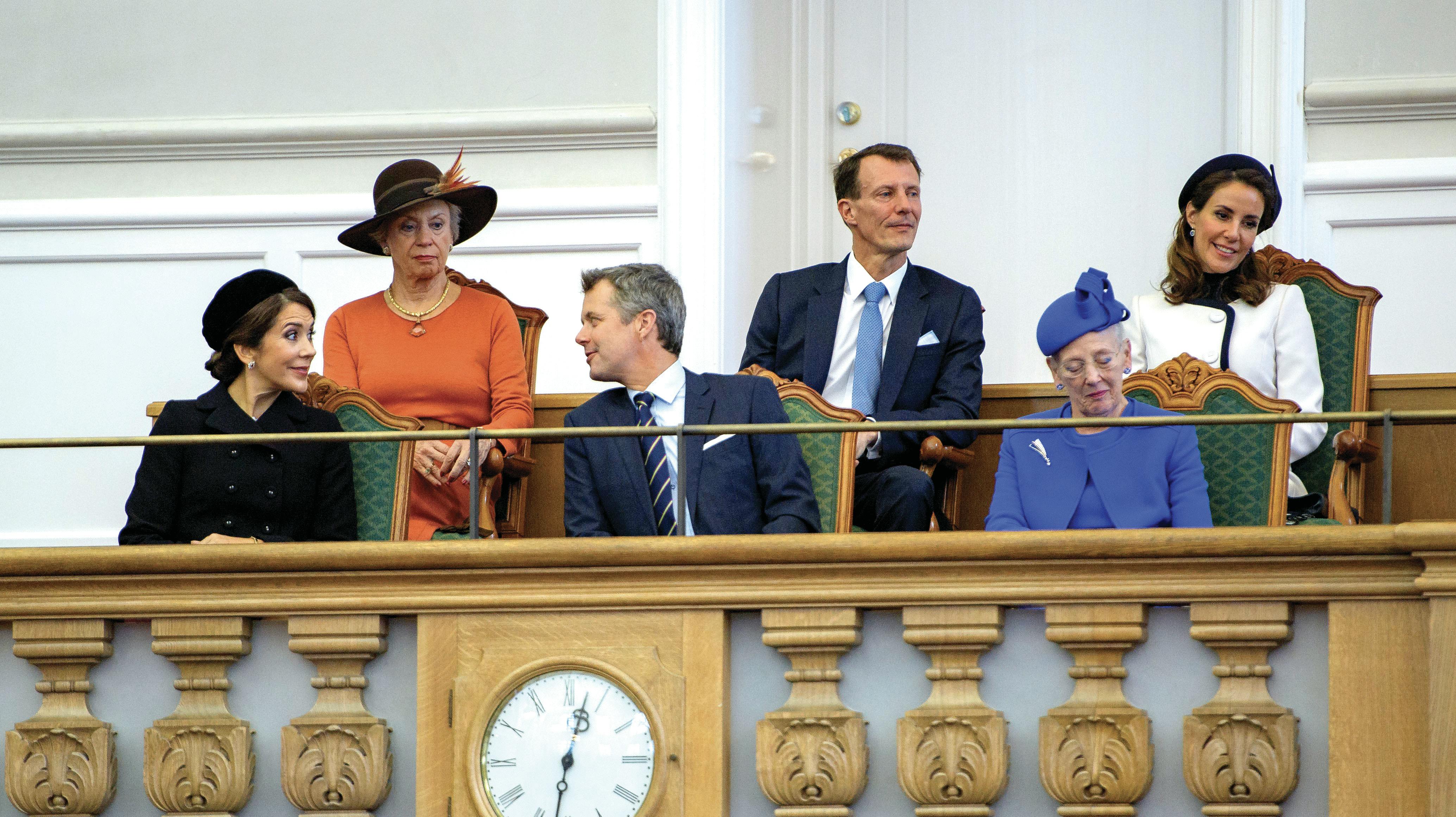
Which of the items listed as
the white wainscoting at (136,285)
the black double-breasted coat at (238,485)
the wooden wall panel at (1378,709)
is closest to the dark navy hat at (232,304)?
the black double-breasted coat at (238,485)

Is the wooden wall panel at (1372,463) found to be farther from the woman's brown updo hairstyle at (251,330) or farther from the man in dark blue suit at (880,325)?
the woman's brown updo hairstyle at (251,330)

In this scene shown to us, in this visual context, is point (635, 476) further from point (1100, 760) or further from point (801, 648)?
point (1100, 760)

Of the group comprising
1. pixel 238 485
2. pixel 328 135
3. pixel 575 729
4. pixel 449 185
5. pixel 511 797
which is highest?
pixel 328 135

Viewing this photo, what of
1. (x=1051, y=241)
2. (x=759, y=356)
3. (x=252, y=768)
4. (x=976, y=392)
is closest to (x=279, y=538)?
(x=252, y=768)

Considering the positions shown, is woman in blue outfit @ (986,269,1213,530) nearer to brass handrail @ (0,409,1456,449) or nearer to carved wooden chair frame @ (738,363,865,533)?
brass handrail @ (0,409,1456,449)

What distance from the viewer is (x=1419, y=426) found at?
429 centimetres

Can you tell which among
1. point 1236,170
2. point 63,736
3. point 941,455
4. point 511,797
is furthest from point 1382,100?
point 63,736

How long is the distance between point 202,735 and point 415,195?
155 cm

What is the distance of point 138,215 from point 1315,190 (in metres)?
3.56

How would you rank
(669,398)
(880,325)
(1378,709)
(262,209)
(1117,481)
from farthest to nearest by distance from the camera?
(262,209), (880,325), (669,398), (1117,481), (1378,709)

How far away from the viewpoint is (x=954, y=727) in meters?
3.07

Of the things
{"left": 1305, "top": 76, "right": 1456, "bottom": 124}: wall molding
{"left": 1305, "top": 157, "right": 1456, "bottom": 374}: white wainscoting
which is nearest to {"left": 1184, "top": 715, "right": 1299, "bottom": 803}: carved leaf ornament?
{"left": 1305, "top": 157, "right": 1456, "bottom": 374}: white wainscoting

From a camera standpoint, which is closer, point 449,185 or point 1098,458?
point 1098,458

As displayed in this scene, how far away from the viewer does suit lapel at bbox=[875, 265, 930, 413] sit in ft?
14.1
